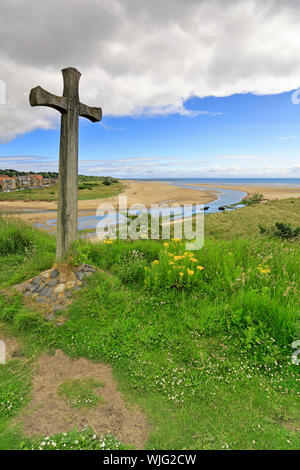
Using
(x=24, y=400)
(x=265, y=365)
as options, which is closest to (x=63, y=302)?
(x=24, y=400)

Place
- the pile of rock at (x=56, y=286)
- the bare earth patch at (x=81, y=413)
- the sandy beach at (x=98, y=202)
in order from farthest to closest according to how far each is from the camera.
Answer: the sandy beach at (x=98, y=202)
the pile of rock at (x=56, y=286)
the bare earth patch at (x=81, y=413)

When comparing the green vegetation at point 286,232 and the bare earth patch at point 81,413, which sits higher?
the green vegetation at point 286,232

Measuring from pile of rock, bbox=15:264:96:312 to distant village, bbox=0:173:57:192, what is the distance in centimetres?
4049

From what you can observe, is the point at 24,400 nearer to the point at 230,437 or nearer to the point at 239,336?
the point at 230,437

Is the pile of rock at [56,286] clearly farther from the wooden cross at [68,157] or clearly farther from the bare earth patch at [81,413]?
the bare earth patch at [81,413]

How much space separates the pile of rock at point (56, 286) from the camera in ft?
14.8

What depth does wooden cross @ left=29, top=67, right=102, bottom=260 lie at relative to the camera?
4.78m

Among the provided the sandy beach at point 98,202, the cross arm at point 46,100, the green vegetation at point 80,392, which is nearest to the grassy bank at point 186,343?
the green vegetation at point 80,392

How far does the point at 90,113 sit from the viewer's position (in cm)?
523

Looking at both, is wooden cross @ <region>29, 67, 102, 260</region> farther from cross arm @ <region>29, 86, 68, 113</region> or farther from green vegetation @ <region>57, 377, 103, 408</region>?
green vegetation @ <region>57, 377, 103, 408</region>

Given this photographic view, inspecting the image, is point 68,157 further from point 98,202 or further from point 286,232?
point 98,202

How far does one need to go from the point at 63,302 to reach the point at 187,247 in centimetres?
321

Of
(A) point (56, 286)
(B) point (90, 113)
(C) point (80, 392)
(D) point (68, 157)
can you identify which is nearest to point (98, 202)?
(B) point (90, 113)

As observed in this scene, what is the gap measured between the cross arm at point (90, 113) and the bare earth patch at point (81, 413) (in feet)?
16.3
